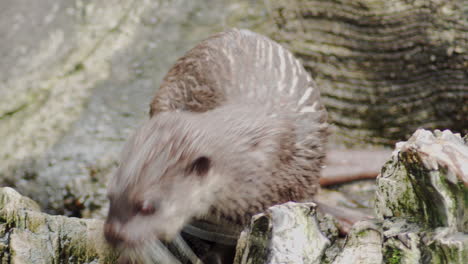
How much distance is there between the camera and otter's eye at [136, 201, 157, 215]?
6.14ft

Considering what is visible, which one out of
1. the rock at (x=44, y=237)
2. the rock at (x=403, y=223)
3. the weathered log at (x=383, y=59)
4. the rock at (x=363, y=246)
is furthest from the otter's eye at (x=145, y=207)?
the weathered log at (x=383, y=59)

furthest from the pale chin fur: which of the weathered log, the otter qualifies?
the weathered log

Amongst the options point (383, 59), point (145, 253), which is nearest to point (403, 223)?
point (145, 253)

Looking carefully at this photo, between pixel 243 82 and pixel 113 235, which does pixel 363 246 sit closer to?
pixel 113 235

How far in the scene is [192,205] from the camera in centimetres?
203

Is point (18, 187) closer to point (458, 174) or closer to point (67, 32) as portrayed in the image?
point (67, 32)

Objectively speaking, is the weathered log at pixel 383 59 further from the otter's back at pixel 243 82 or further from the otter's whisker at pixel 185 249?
the otter's whisker at pixel 185 249

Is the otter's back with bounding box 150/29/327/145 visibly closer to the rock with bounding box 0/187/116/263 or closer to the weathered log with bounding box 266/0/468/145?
the rock with bounding box 0/187/116/263

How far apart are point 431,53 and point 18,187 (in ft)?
8.98

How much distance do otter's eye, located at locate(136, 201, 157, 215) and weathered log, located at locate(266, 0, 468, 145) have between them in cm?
251

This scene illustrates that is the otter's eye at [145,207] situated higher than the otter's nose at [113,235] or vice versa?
the otter's eye at [145,207]

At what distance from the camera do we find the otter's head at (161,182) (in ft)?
6.13

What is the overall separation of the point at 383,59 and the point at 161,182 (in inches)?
102

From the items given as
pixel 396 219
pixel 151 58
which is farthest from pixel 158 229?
pixel 151 58
